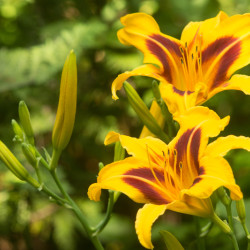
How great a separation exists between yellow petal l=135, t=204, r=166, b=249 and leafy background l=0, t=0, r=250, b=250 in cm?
100

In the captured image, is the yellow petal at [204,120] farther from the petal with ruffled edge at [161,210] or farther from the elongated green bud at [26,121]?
the elongated green bud at [26,121]

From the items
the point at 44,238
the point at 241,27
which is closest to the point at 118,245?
the point at 44,238

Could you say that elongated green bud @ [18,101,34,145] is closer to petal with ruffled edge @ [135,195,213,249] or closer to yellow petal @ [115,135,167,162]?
yellow petal @ [115,135,167,162]

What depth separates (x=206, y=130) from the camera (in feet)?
3.23

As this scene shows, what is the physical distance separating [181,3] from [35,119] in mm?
801

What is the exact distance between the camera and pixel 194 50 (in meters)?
1.15

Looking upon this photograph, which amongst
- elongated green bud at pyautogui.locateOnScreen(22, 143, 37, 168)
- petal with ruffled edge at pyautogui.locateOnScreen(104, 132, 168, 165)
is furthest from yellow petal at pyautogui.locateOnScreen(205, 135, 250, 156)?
elongated green bud at pyautogui.locateOnScreen(22, 143, 37, 168)

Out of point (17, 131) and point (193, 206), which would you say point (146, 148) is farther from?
point (17, 131)

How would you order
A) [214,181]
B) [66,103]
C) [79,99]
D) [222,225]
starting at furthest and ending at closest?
[79,99] → [66,103] → [222,225] → [214,181]

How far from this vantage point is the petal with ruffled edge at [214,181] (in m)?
0.86

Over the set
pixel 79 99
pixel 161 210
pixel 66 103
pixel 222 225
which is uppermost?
pixel 66 103

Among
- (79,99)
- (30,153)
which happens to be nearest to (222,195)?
(30,153)

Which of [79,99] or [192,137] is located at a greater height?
[192,137]

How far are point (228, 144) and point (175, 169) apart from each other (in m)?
0.14
